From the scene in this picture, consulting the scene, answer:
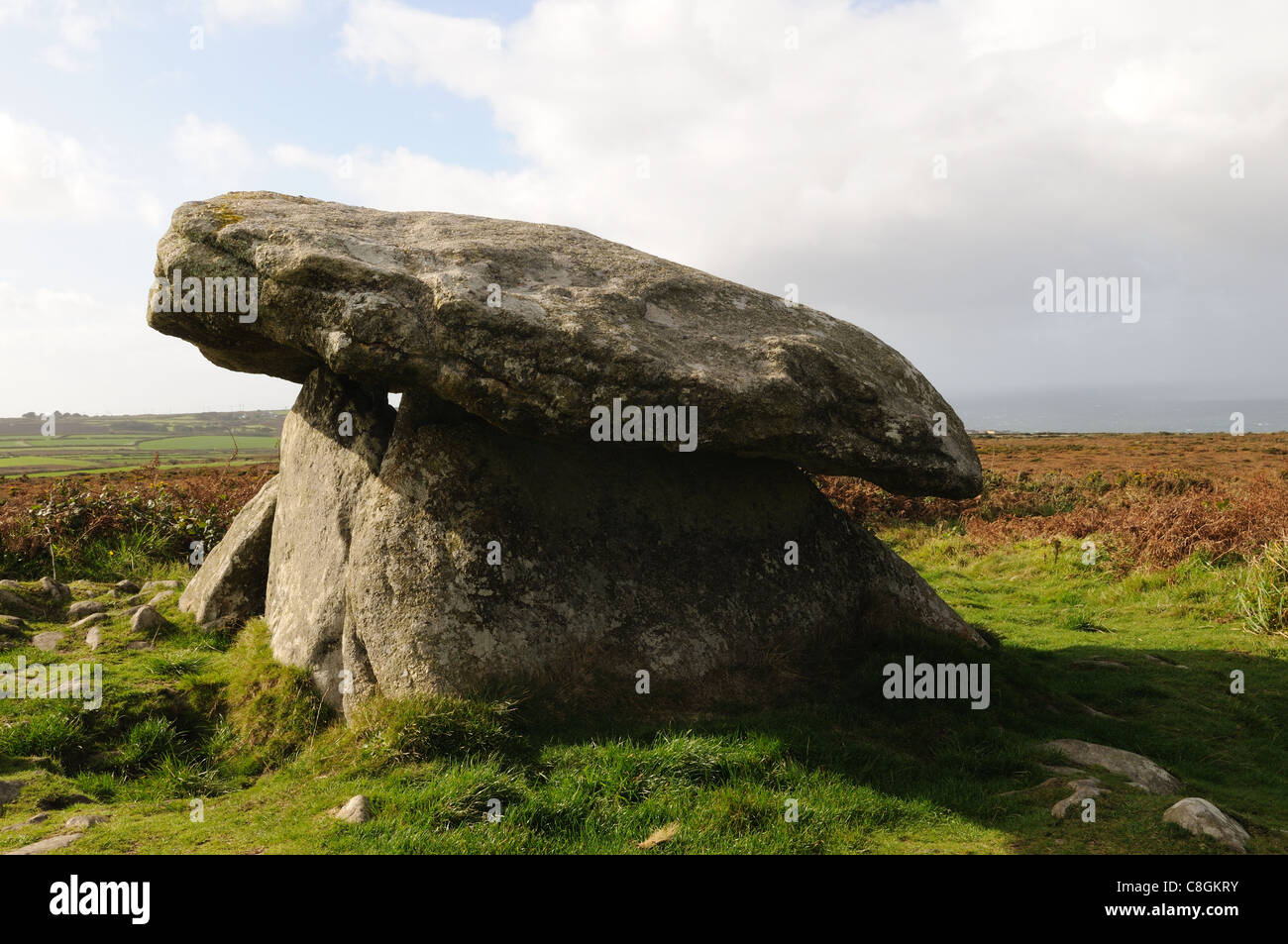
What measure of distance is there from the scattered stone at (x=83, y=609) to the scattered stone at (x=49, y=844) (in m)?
6.37

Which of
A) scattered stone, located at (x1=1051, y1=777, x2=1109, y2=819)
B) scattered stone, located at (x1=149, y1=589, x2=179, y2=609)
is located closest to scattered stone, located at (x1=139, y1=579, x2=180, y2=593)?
scattered stone, located at (x1=149, y1=589, x2=179, y2=609)

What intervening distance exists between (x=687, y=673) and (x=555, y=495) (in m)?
2.33

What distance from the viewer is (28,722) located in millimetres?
7785

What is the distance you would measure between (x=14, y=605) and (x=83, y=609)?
0.82 m

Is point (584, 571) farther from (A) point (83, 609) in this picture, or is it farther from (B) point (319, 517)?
(A) point (83, 609)

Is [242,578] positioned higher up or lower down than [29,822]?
higher up

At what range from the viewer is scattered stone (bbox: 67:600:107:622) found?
11.5m

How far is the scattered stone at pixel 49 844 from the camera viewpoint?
5746 millimetres

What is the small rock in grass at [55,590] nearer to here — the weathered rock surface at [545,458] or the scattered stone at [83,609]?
the scattered stone at [83,609]

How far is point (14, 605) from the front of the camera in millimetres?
11438

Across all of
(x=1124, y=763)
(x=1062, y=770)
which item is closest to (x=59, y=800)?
(x=1062, y=770)
